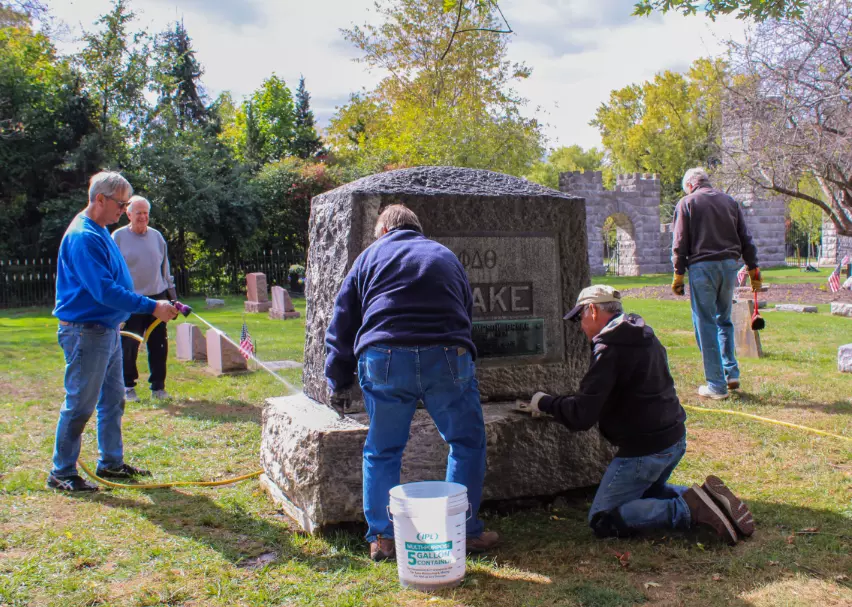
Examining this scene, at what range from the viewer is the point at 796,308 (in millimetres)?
12859

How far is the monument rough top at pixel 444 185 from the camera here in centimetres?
380

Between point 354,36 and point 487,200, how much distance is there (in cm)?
2560

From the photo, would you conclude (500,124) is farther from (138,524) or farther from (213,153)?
(138,524)

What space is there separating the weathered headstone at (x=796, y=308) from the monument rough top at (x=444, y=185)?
33.5 ft

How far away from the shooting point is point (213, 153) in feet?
71.2

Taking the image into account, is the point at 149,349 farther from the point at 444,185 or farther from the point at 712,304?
the point at 712,304

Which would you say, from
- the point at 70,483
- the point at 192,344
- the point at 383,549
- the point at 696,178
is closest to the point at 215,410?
the point at 70,483

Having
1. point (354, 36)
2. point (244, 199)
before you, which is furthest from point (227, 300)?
point (354, 36)

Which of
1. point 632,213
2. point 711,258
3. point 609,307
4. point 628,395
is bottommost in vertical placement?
point 628,395

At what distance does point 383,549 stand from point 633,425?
1239mm

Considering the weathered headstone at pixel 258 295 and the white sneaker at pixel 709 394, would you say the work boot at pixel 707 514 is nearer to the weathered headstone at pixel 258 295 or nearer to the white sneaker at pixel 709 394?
the white sneaker at pixel 709 394

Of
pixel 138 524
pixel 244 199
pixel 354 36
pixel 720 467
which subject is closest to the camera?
pixel 138 524

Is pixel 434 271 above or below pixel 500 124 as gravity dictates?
below

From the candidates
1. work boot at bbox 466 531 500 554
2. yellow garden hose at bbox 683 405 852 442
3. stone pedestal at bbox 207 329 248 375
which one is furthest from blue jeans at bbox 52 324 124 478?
yellow garden hose at bbox 683 405 852 442
